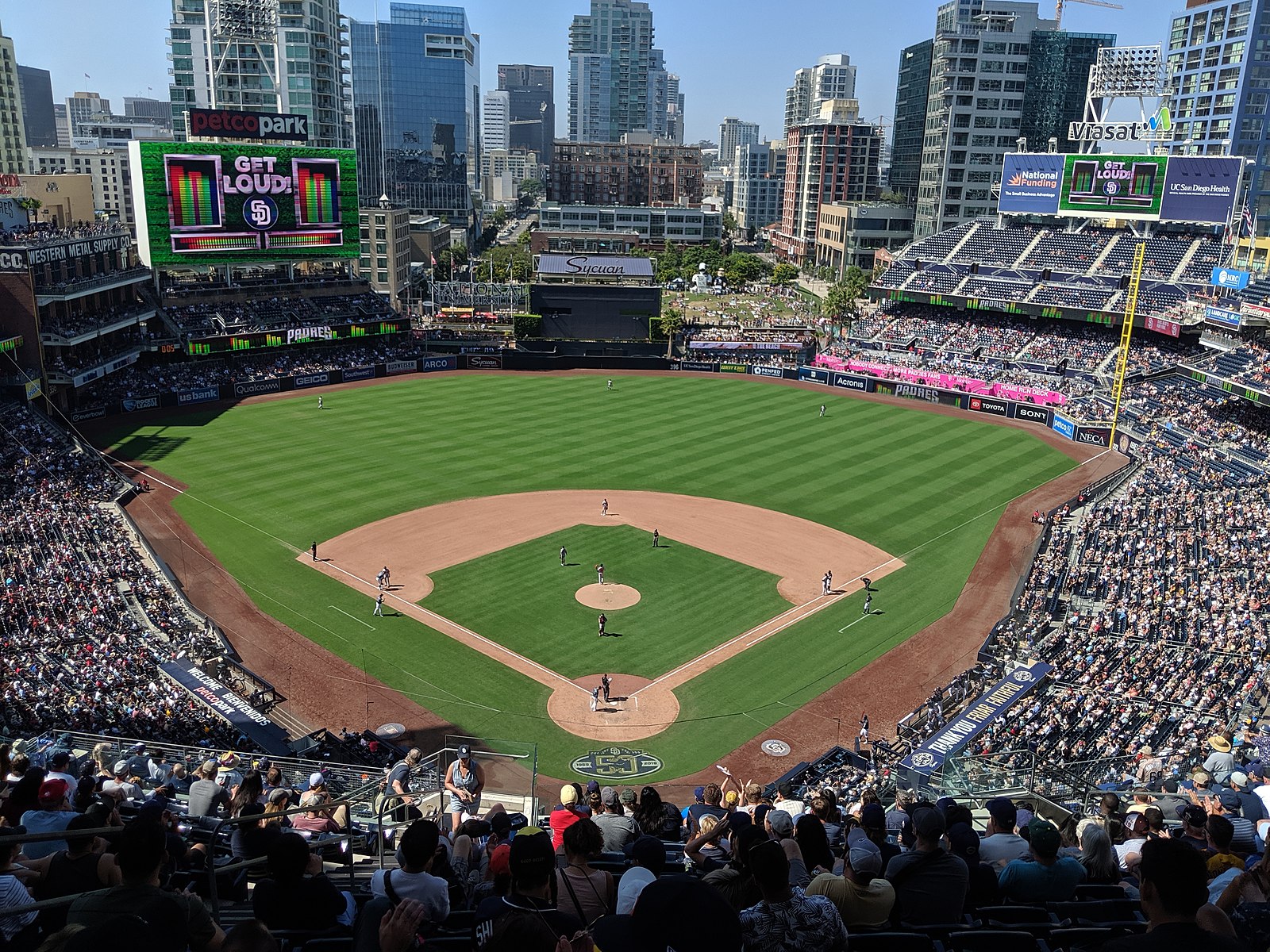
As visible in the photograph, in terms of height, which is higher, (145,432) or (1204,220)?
(1204,220)

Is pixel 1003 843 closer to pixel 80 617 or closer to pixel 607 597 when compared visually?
pixel 607 597

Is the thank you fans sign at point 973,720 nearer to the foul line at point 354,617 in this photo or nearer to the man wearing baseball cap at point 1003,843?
the man wearing baseball cap at point 1003,843

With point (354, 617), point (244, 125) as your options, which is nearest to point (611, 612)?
point (354, 617)

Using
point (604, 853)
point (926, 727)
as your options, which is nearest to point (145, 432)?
point (926, 727)

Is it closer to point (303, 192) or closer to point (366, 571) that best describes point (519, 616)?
point (366, 571)

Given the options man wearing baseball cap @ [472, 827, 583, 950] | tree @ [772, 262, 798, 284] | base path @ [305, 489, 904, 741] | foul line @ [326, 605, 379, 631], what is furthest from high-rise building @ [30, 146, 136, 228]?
man wearing baseball cap @ [472, 827, 583, 950]

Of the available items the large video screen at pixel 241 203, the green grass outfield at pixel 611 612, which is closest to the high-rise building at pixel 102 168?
the large video screen at pixel 241 203

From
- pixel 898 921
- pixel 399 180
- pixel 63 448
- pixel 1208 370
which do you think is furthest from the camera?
pixel 399 180
